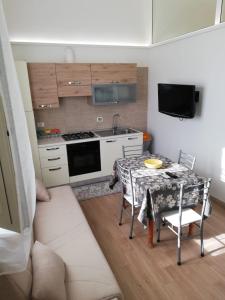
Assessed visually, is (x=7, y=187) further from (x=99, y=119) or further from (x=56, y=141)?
(x=99, y=119)

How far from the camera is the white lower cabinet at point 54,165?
139 inches

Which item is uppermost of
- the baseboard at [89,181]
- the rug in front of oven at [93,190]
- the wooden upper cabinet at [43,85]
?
the wooden upper cabinet at [43,85]

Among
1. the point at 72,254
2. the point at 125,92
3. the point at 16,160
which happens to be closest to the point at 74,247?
the point at 72,254

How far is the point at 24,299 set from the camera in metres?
1.15

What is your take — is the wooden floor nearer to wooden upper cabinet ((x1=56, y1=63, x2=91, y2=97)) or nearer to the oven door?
the oven door

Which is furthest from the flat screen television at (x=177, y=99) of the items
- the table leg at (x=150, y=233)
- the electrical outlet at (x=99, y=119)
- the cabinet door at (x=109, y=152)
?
the table leg at (x=150, y=233)

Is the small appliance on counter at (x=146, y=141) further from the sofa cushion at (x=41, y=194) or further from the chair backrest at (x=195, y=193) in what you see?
the sofa cushion at (x=41, y=194)

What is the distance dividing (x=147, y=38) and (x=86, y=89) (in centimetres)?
174

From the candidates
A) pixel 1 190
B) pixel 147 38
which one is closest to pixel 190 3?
pixel 147 38

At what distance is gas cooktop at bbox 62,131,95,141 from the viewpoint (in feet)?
12.3

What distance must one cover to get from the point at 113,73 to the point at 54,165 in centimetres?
189

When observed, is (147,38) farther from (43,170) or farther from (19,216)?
(19,216)

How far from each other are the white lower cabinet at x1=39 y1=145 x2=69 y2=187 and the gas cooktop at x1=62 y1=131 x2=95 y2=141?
0.24m

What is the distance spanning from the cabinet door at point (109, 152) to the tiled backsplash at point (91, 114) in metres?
0.56
